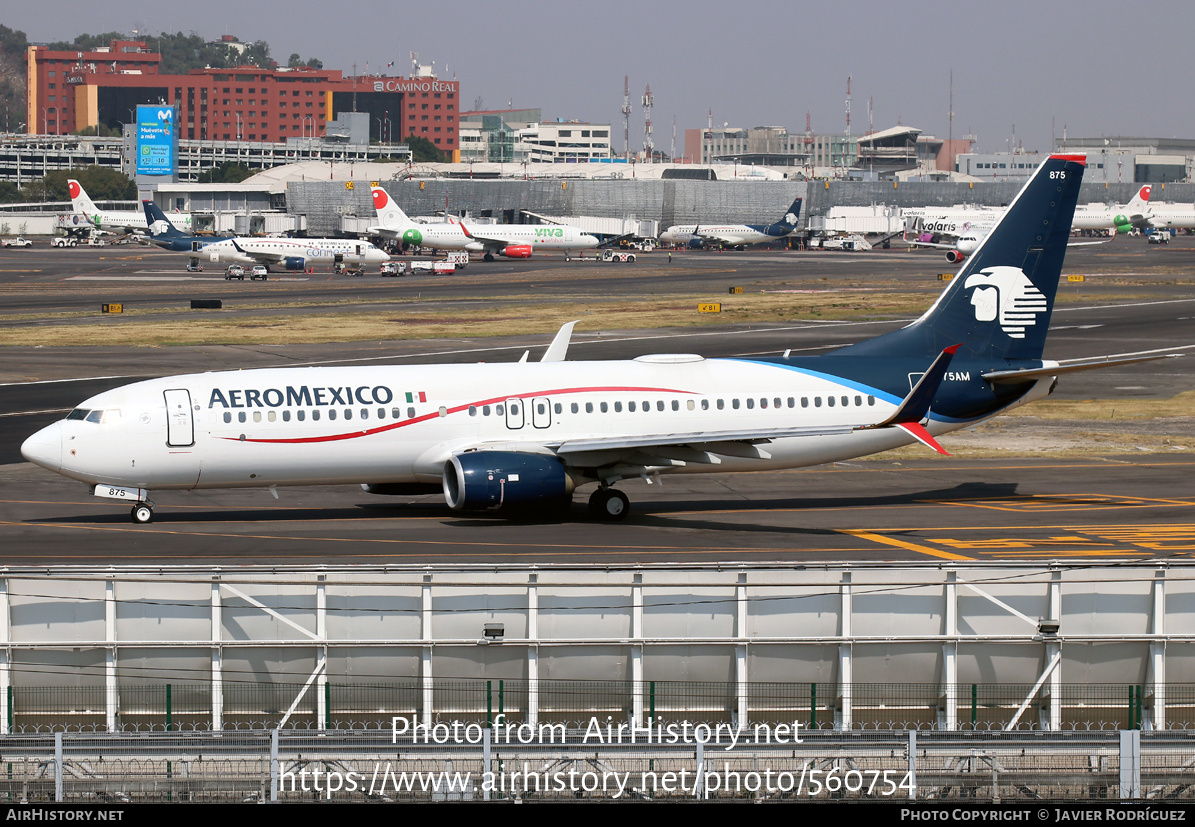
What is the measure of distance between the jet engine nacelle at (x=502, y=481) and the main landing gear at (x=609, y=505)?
1619 mm

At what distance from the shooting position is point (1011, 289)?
4750 cm

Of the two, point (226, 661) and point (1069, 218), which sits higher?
point (1069, 218)

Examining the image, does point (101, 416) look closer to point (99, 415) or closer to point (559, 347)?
point (99, 415)

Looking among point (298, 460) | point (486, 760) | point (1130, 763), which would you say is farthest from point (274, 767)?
point (298, 460)

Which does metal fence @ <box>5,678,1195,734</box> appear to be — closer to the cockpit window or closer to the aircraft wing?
the cockpit window

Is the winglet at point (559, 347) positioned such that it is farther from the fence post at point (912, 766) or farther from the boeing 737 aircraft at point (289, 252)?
the boeing 737 aircraft at point (289, 252)

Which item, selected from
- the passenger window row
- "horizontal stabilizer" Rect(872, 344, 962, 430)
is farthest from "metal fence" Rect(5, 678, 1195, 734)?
the passenger window row

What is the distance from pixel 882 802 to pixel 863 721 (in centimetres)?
431

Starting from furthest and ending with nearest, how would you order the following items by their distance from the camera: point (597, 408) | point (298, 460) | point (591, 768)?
Result: 1. point (597, 408)
2. point (298, 460)
3. point (591, 768)

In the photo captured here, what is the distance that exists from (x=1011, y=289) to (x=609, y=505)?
1694cm
